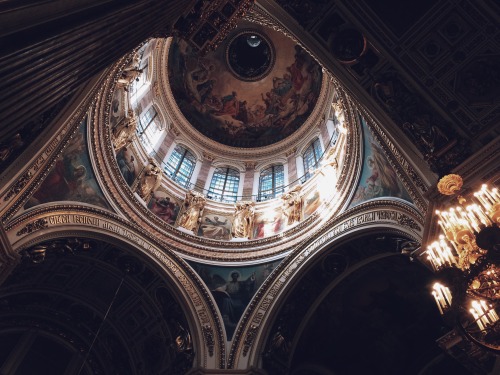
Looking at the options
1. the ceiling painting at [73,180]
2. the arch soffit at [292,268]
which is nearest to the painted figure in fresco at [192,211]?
the ceiling painting at [73,180]

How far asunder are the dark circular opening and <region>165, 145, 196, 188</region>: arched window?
6683 mm

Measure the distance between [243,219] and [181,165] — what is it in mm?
4370

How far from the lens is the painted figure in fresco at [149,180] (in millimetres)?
14917

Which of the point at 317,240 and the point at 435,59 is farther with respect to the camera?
the point at 317,240

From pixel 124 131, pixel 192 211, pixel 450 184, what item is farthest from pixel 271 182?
pixel 450 184

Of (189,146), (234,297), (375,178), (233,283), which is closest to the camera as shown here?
(375,178)

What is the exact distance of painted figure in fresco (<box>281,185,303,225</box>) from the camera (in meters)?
15.2

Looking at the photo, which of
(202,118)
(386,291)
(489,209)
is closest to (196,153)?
(202,118)

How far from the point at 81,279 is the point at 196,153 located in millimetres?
8710

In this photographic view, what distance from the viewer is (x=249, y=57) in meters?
24.2

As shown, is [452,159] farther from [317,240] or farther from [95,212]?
[95,212]

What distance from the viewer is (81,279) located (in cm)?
1352

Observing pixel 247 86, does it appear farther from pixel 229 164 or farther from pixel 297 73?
pixel 229 164

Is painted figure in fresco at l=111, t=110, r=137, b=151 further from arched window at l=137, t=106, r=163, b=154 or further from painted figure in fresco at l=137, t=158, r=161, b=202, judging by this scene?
arched window at l=137, t=106, r=163, b=154
